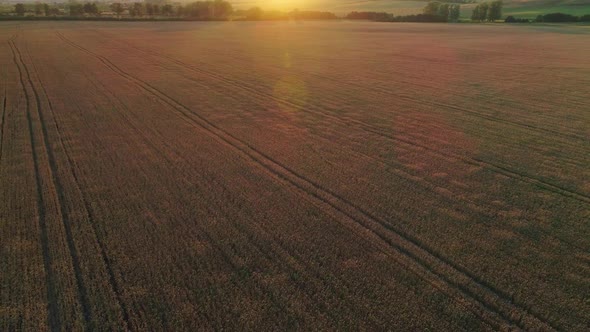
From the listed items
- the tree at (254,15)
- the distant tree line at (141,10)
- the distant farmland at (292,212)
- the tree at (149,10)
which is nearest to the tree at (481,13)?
the tree at (254,15)

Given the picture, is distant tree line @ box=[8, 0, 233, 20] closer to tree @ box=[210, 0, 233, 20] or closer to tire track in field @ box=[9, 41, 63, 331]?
tree @ box=[210, 0, 233, 20]

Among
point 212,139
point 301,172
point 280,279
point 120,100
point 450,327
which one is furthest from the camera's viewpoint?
point 120,100

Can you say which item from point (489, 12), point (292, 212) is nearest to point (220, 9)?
point (489, 12)

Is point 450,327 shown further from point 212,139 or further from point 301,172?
point 212,139

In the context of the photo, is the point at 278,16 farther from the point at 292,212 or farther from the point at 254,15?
the point at 292,212

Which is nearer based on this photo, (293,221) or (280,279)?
(280,279)

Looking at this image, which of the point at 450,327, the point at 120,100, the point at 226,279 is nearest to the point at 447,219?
the point at 450,327
